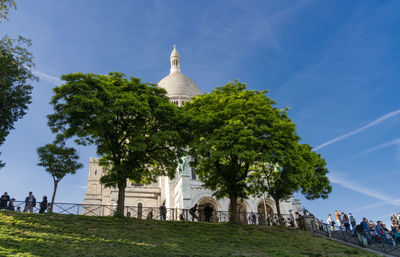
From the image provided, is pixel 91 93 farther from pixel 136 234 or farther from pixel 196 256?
pixel 196 256

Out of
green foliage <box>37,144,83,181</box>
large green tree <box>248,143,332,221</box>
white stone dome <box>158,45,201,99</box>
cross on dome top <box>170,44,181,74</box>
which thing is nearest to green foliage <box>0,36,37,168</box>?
green foliage <box>37,144,83,181</box>

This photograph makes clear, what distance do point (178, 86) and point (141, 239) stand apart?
6443 centimetres

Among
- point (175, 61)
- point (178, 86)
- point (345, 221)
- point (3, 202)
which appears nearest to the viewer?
point (3, 202)

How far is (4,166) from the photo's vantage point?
26469mm

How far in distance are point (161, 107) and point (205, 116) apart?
3498 mm

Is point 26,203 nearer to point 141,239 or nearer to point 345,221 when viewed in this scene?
point 141,239

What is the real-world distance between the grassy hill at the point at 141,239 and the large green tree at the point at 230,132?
4.30 metres

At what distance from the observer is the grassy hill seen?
13.7 m

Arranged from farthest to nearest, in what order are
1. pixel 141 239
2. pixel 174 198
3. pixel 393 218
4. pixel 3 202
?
pixel 174 198 < pixel 393 218 < pixel 3 202 < pixel 141 239

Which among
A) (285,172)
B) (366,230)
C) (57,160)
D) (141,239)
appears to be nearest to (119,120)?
(57,160)

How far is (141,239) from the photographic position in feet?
55.2

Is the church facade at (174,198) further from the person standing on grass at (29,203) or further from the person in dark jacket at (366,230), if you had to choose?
the person in dark jacket at (366,230)

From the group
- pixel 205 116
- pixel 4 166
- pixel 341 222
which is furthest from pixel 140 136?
pixel 341 222

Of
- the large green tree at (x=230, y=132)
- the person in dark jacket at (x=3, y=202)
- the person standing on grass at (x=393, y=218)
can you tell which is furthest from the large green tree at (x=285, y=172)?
the person in dark jacket at (x=3, y=202)
